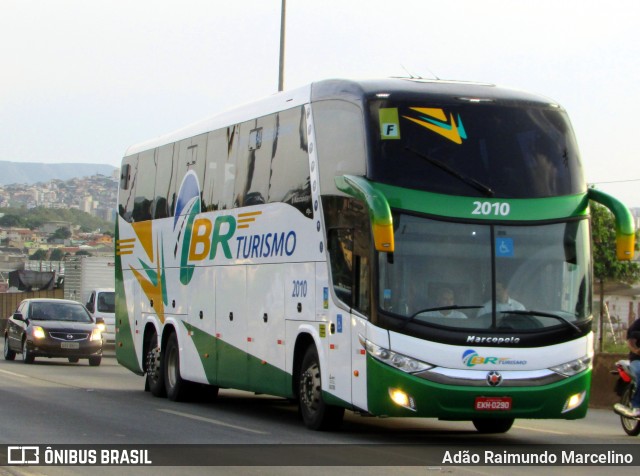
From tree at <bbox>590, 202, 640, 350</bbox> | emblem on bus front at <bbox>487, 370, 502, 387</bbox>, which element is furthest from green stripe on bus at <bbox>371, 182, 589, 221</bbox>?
tree at <bbox>590, 202, 640, 350</bbox>

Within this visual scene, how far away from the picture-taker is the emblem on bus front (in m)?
13.9

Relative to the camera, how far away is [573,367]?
14234 mm


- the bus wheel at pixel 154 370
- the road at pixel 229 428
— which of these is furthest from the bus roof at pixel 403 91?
the bus wheel at pixel 154 370

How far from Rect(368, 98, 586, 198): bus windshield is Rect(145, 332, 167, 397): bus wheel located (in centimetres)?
871

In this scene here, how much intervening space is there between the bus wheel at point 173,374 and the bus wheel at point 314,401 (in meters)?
5.17

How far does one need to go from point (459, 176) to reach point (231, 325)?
5.59 metres

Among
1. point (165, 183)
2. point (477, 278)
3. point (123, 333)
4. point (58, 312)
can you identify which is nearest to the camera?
point (477, 278)

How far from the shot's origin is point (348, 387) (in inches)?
572

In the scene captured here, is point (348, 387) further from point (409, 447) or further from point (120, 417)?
point (120, 417)

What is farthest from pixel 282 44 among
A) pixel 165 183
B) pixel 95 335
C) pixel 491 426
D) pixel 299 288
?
pixel 491 426

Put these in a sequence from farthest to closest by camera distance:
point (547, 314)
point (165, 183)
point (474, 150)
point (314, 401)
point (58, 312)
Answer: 1. point (58, 312)
2. point (165, 183)
3. point (314, 401)
4. point (474, 150)
5. point (547, 314)

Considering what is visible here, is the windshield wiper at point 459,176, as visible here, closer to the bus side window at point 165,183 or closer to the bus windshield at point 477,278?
the bus windshield at point 477,278

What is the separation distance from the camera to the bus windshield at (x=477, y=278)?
45.7 ft

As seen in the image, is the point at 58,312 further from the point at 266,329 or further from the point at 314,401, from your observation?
the point at 314,401
